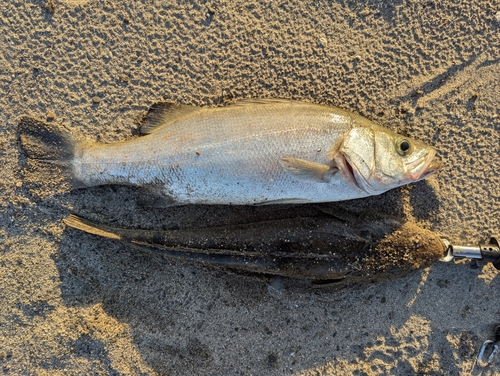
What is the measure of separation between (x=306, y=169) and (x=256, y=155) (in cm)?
38

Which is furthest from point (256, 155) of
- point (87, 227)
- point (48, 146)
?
point (48, 146)

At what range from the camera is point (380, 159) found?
2842mm

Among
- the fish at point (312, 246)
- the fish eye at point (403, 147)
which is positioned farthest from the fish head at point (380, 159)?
the fish at point (312, 246)

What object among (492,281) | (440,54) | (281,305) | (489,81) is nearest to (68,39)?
(281,305)

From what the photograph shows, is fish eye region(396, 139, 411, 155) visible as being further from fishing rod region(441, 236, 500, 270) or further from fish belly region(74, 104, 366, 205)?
fishing rod region(441, 236, 500, 270)

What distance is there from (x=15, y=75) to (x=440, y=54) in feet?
11.7

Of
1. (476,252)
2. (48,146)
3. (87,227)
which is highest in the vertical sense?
(48,146)

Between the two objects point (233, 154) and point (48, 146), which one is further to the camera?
point (48, 146)

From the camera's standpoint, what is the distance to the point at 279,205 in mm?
3291

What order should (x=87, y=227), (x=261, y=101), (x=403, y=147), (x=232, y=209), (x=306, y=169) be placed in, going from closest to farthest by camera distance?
(x=306, y=169) → (x=403, y=147) → (x=261, y=101) → (x=87, y=227) → (x=232, y=209)

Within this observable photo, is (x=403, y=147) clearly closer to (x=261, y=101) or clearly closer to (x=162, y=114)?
(x=261, y=101)

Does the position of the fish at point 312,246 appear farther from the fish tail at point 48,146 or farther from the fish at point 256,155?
the fish tail at point 48,146

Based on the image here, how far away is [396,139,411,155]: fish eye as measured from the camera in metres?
2.88

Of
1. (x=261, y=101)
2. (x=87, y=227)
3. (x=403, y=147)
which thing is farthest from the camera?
(x=87, y=227)
